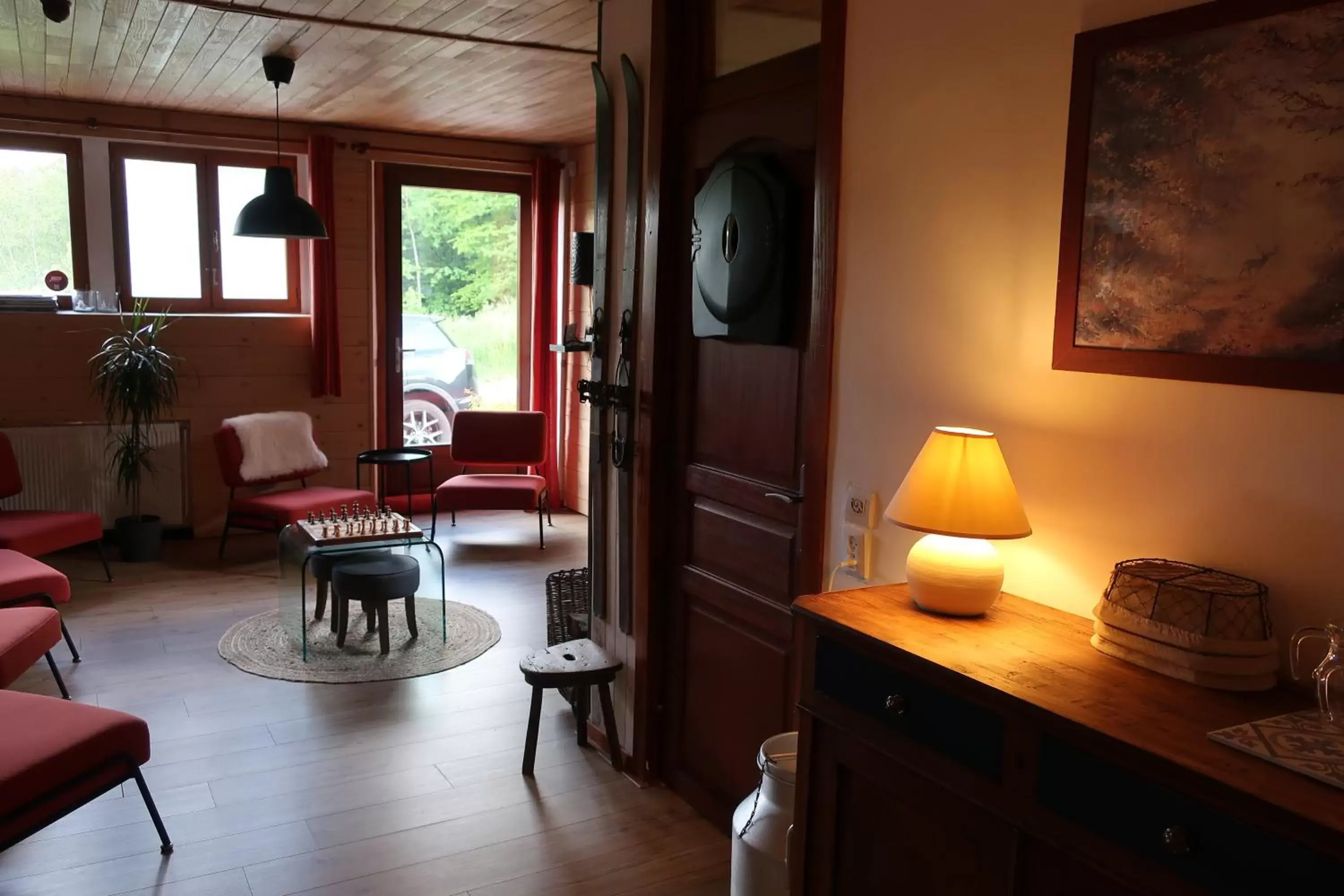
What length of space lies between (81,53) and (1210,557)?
489cm

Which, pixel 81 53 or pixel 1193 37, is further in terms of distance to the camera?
pixel 81 53

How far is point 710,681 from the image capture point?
3.02 metres

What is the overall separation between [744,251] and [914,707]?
1.37 metres

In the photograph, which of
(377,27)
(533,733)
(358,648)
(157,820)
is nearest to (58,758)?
(157,820)

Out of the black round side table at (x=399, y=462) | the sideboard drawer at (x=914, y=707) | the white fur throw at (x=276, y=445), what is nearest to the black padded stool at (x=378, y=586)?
the black round side table at (x=399, y=462)

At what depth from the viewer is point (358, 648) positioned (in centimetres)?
441

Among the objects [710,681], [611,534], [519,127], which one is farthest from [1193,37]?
[519,127]

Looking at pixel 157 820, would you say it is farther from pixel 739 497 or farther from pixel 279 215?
pixel 279 215

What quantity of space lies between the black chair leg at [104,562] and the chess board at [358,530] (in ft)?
4.62

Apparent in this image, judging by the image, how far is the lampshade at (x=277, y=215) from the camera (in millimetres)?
4934

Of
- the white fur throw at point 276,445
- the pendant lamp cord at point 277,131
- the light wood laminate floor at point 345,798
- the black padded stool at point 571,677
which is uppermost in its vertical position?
the pendant lamp cord at point 277,131

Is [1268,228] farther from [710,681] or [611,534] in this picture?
[611,534]

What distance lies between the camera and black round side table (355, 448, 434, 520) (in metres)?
6.02

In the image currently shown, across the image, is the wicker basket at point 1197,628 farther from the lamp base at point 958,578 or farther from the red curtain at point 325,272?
the red curtain at point 325,272
